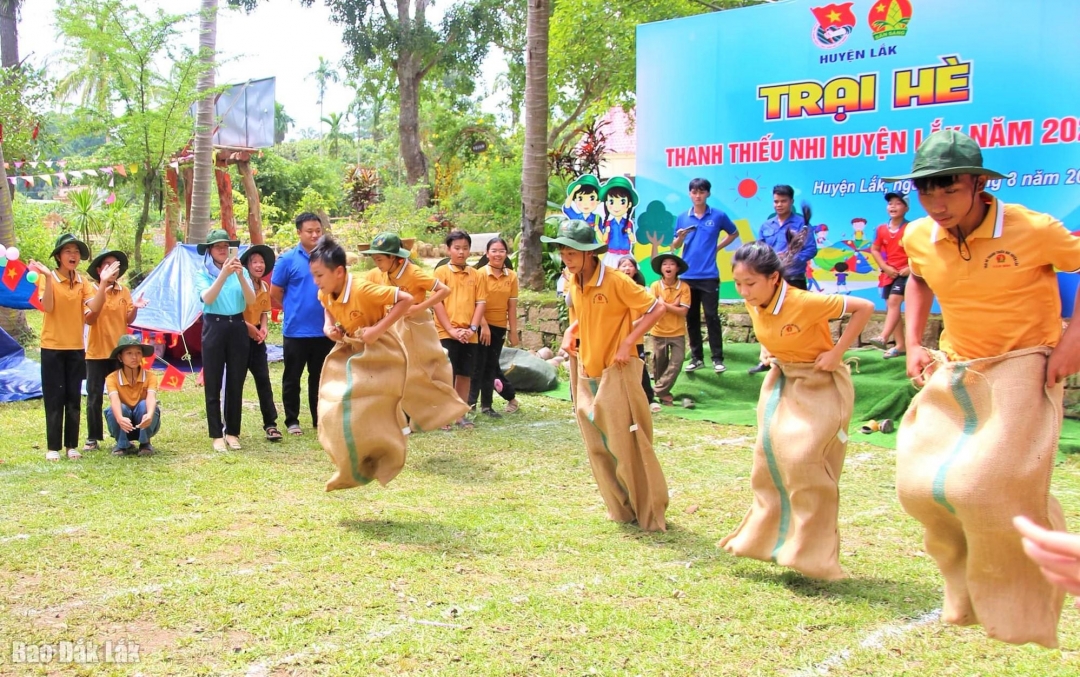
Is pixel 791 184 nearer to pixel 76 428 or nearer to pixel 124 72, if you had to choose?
pixel 76 428

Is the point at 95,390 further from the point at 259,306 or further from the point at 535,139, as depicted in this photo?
the point at 535,139

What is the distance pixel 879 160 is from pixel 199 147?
9.68 m

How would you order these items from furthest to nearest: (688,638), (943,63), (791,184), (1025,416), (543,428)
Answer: (791,184)
(943,63)
(543,428)
(688,638)
(1025,416)

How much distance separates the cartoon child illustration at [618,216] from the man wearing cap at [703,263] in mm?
2117

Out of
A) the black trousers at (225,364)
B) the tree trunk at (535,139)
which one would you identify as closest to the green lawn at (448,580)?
the black trousers at (225,364)

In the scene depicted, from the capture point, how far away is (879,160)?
1062 cm

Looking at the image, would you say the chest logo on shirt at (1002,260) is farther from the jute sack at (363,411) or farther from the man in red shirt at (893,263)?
the man in red shirt at (893,263)

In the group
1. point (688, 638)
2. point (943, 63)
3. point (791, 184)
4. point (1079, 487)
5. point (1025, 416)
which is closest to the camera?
point (1025, 416)

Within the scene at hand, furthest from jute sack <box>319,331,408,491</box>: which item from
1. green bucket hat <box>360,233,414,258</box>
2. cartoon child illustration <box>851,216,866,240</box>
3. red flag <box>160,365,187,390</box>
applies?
cartoon child illustration <box>851,216,866,240</box>

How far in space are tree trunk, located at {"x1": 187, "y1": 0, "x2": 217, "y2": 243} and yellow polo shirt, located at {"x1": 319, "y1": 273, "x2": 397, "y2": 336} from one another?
9.34 metres

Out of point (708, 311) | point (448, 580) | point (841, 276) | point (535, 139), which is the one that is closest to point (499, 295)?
point (708, 311)

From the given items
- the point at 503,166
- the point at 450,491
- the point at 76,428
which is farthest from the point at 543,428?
the point at 503,166

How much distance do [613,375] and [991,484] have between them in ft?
8.71

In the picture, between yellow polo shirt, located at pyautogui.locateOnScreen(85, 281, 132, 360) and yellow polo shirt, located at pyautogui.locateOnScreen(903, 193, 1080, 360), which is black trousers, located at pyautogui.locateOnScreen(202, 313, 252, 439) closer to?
yellow polo shirt, located at pyautogui.locateOnScreen(85, 281, 132, 360)
